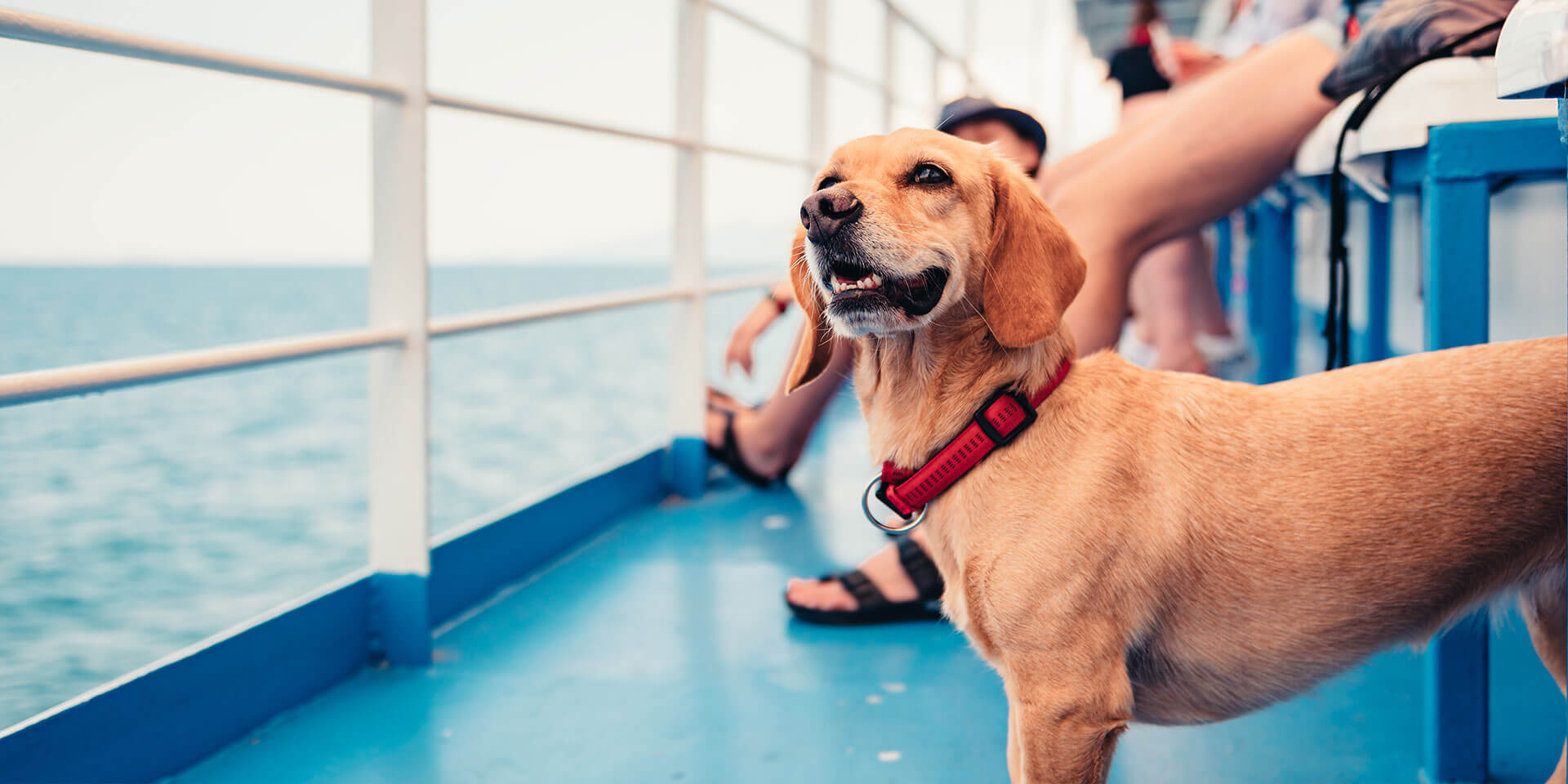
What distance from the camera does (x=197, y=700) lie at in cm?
109

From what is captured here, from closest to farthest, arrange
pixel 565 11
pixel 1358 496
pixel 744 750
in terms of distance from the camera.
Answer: pixel 1358 496 → pixel 744 750 → pixel 565 11

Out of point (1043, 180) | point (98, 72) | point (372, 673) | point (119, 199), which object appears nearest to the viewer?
point (372, 673)

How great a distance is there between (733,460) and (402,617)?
39.7 inches

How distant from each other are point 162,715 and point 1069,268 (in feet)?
3.25

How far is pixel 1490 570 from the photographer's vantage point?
2.77 ft

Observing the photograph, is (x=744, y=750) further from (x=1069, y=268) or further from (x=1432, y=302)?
(x=1432, y=302)

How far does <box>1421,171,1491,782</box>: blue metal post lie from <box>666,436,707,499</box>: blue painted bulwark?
1479mm

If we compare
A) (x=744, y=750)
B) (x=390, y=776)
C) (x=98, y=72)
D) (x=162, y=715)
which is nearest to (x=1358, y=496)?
(x=744, y=750)

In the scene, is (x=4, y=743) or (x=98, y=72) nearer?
(x=4, y=743)

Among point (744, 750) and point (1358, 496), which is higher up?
point (1358, 496)

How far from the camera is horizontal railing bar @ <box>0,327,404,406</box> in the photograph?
845 millimetres

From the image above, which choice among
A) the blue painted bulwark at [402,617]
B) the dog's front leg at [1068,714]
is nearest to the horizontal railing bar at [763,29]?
the blue painted bulwark at [402,617]

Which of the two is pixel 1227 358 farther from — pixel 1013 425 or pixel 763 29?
pixel 1013 425

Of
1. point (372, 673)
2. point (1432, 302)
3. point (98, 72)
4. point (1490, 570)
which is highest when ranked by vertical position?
point (98, 72)
